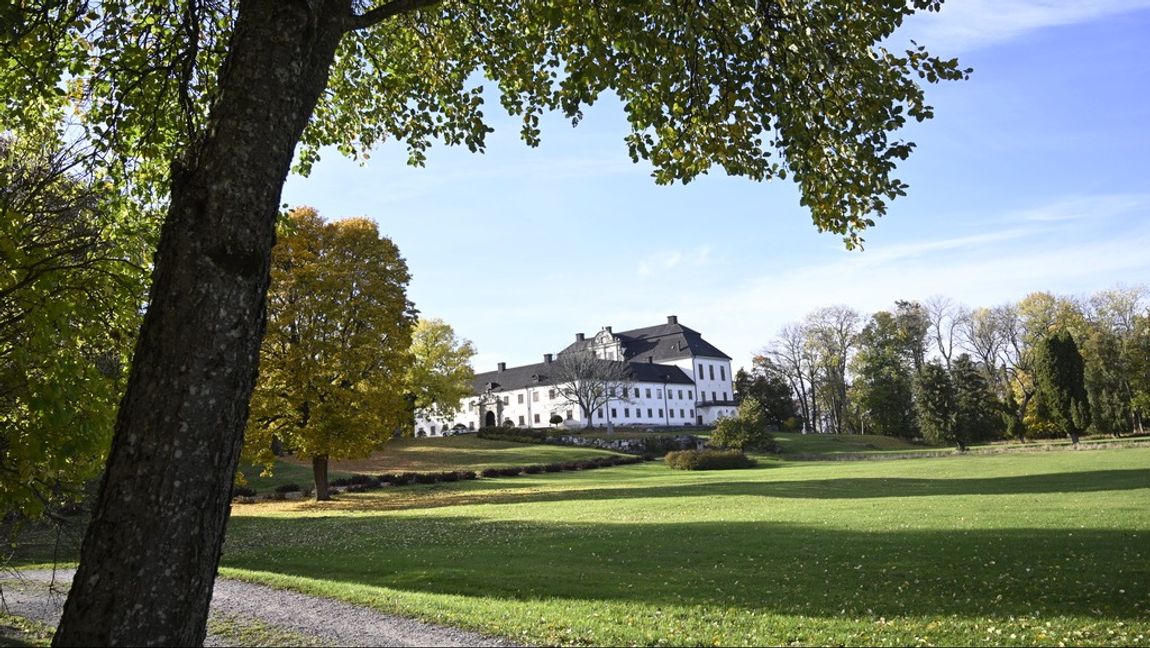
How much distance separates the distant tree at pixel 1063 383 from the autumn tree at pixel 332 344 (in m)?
48.0

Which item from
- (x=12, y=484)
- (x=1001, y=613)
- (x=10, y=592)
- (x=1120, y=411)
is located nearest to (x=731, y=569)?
(x=1001, y=613)

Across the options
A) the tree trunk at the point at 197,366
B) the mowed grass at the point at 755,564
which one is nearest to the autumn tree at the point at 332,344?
the mowed grass at the point at 755,564

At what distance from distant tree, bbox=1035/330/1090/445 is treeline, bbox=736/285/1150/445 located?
8cm

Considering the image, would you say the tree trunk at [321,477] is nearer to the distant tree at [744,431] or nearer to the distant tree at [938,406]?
the distant tree at [744,431]

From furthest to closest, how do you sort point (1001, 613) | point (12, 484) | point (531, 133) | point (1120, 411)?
point (1120, 411), point (531, 133), point (1001, 613), point (12, 484)

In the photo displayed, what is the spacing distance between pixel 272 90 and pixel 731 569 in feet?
33.2

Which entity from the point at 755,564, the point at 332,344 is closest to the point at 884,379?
the point at 332,344

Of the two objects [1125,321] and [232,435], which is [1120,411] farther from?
[232,435]

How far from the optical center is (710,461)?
45094 mm

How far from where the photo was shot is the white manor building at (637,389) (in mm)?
90812

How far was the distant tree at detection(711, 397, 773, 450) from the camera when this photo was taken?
5460 centimetres

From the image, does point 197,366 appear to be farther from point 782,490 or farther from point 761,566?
point 782,490

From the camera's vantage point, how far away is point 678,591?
1013 cm

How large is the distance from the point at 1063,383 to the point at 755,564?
5293cm
